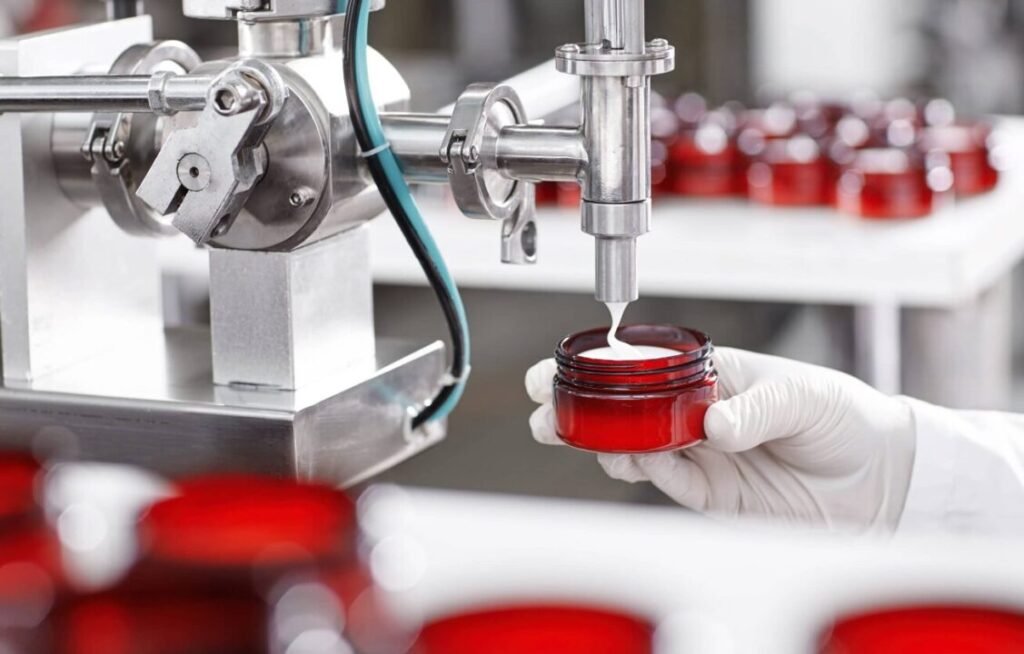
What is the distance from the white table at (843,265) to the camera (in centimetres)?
234

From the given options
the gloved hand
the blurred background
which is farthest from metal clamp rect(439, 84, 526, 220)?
the blurred background

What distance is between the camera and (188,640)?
1.83 feet

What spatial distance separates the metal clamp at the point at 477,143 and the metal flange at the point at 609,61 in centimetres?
6

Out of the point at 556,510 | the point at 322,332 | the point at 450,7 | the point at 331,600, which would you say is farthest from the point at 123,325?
the point at 450,7

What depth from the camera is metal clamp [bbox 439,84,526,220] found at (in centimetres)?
82

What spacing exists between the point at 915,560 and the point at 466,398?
8.83 ft

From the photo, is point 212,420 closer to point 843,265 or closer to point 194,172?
point 194,172

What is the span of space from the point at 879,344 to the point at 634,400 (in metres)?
1.71

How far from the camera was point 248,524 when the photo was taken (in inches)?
26.9

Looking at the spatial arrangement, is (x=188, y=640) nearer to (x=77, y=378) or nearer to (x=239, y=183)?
(x=239, y=183)

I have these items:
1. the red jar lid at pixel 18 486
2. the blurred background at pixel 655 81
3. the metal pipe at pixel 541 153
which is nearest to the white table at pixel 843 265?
the blurred background at pixel 655 81

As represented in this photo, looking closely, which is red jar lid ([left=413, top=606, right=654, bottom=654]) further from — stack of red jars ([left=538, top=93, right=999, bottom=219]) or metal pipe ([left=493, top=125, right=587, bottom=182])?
stack of red jars ([left=538, top=93, right=999, bottom=219])

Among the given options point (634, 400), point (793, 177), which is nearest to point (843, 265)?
point (793, 177)

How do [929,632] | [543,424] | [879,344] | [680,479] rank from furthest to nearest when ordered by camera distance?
1. [879,344]
2. [680,479]
3. [543,424]
4. [929,632]
